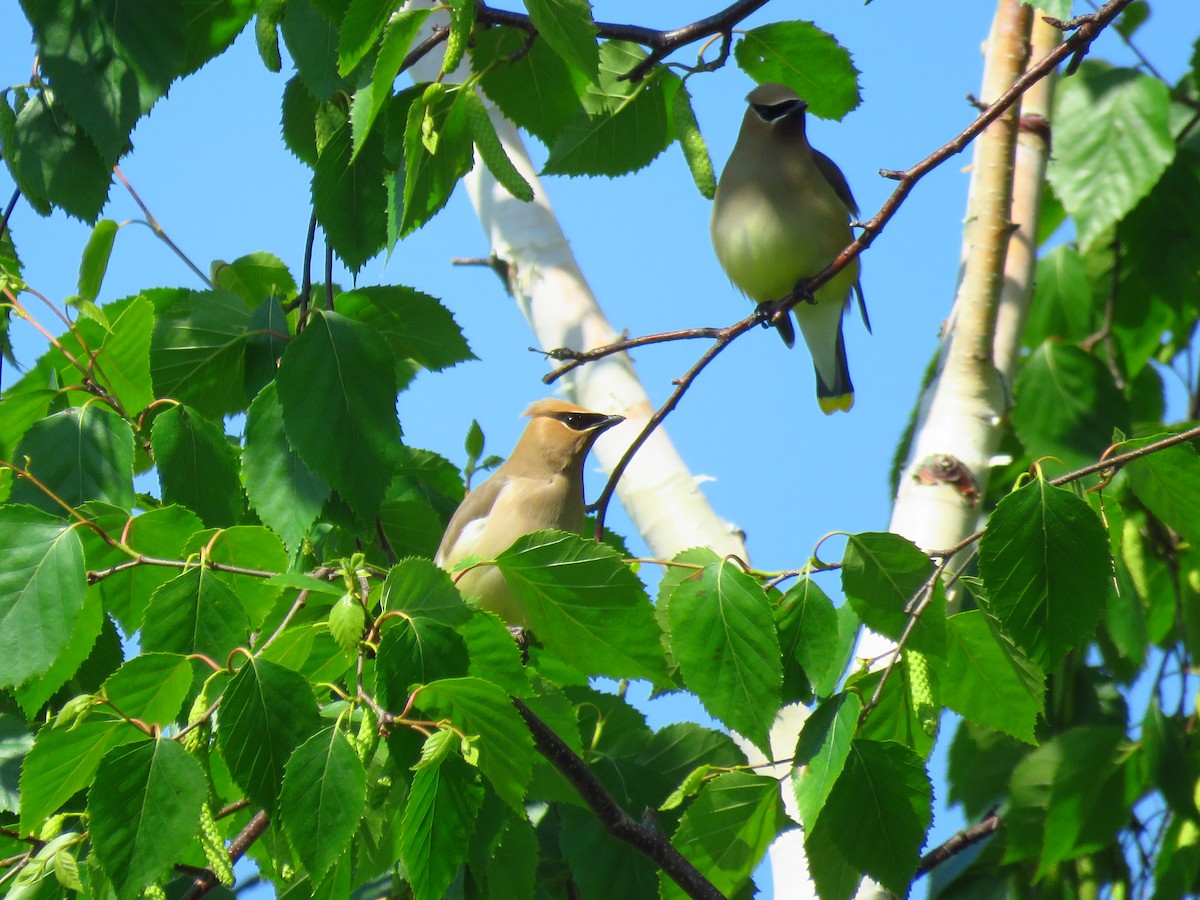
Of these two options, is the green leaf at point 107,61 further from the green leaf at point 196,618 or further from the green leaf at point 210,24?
the green leaf at point 196,618

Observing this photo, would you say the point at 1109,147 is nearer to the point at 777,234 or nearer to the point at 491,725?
the point at 777,234

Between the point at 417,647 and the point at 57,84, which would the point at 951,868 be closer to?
the point at 417,647

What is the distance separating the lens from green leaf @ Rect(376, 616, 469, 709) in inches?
59.6

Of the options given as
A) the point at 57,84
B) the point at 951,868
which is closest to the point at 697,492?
the point at 951,868

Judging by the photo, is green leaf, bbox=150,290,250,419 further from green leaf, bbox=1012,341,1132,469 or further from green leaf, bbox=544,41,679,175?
green leaf, bbox=1012,341,1132,469

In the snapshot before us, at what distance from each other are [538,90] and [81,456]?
93 centimetres

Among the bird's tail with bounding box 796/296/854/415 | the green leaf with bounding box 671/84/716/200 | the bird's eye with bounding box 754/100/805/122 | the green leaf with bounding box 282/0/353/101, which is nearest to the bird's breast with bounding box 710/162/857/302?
the bird's eye with bounding box 754/100/805/122

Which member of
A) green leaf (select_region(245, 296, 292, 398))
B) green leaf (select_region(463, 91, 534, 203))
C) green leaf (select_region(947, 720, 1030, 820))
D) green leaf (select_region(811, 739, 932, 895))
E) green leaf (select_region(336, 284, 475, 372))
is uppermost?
green leaf (select_region(336, 284, 475, 372))

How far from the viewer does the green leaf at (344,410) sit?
201 centimetres

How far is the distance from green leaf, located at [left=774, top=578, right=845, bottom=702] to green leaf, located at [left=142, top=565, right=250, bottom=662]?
27.2 inches

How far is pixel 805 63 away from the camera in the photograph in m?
2.52

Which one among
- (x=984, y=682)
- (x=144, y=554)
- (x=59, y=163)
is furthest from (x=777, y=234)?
(x=144, y=554)

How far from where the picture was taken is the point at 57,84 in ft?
7.01

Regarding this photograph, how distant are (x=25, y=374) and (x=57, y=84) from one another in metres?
0.58
